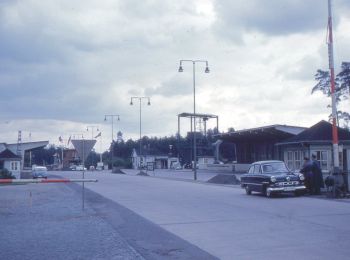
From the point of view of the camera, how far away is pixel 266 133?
6222cm

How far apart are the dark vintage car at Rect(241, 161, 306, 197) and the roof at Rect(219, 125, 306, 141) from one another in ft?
109

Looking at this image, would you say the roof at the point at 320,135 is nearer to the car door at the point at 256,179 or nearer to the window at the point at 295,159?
the window at the point at 295,159

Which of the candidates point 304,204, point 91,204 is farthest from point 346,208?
point 91,204

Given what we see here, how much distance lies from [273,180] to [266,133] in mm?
41483

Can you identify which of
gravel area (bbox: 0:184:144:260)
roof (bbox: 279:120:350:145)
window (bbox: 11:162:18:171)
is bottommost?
gravel area (bbox: 0:184:144:260)

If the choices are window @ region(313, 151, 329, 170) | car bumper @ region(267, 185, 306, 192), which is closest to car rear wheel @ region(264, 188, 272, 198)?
car bumper @ region(267, 185, 306, 192)

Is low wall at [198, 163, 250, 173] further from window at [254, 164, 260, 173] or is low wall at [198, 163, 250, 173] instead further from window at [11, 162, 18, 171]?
window at [254, 164, 260, 173]

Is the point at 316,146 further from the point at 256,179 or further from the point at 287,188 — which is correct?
the point at 287,188

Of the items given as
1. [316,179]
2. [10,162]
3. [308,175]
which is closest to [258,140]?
[10,162]

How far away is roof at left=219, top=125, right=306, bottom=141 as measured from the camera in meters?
56.6

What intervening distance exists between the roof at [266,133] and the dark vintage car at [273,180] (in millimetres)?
33130

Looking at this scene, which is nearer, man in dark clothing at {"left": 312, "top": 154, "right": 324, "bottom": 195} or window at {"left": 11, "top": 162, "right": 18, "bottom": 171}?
man in dark clothing at {"left": 312, "top": 154, "right": 324, "bottom": 195}

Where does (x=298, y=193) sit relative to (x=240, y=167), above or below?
below

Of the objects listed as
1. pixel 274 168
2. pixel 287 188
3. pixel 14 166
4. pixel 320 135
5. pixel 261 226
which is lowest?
pixel 261 226
